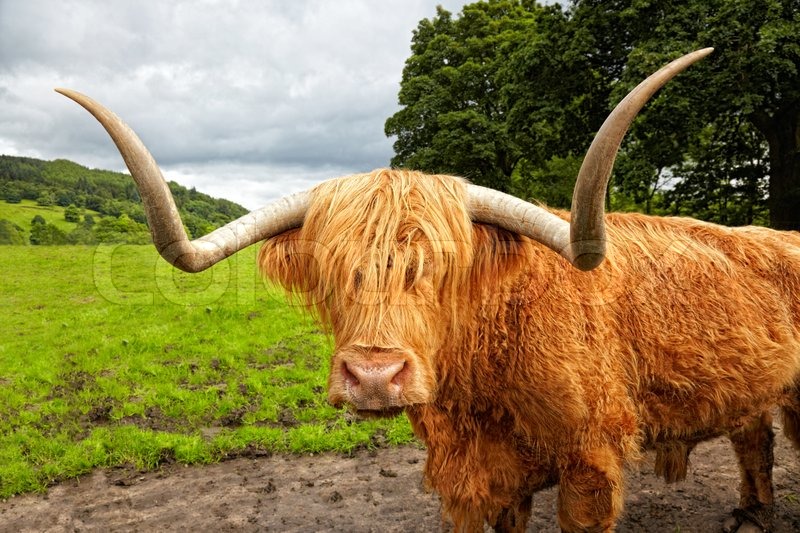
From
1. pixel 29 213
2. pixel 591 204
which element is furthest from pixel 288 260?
pixel 29 213

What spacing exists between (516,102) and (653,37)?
4.96 metres

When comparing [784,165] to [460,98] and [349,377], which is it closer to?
[460,98]

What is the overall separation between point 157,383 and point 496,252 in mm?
6781

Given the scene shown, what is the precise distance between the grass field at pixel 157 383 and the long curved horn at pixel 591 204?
163 cm

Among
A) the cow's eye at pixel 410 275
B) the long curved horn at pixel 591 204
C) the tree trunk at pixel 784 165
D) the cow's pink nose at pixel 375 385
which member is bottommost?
the cow's pink nose at pixel 375 385

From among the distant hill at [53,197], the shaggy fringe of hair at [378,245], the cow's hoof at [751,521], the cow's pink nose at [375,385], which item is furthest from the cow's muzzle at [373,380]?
the distant hill at [53,197]

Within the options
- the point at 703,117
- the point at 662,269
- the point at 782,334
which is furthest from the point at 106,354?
the point at 703,117

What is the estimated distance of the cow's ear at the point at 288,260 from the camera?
111 inches

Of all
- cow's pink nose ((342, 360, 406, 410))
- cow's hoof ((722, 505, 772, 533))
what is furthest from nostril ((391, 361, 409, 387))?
cow's hoof ((722, 505, 772, 533))

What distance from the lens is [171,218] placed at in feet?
6.99

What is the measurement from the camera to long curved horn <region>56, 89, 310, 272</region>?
197cm

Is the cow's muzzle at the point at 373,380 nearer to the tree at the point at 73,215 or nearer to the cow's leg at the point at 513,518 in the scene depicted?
the cow's leg at the point at 513,518

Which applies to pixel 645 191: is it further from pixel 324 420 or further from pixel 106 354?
pixel 106 354

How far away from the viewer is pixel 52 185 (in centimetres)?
8788
